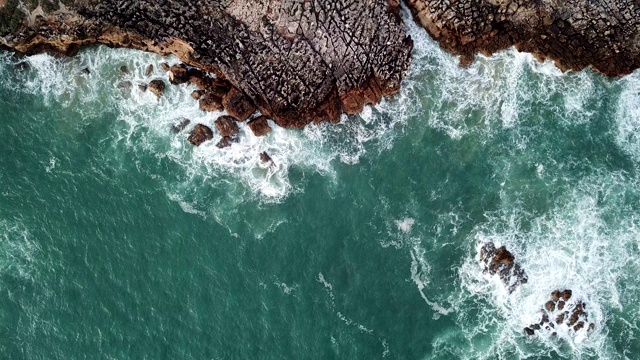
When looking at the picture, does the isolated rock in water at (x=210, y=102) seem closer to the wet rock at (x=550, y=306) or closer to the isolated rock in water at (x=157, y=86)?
the isolated rock in water at (x=157, y=86)

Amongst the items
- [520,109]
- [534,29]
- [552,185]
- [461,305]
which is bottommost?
[461,305]

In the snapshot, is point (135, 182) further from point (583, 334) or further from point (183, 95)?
point (583, 334)

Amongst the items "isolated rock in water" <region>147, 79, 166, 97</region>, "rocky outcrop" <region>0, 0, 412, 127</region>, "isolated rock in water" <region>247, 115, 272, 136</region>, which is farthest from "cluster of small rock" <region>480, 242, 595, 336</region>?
"isolated rock in water" <region>147, 79, 166, 97</region>

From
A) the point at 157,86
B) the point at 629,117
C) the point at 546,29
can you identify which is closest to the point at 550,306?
the point at 629,117

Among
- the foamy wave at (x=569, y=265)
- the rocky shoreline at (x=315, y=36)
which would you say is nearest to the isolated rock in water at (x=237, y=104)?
the rocky shoreline at (x=315, y=36)

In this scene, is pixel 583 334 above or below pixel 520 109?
below

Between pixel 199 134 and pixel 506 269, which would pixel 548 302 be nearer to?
pixel 506 269

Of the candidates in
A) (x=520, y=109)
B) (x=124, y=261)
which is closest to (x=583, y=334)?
(x=520, y=109)
